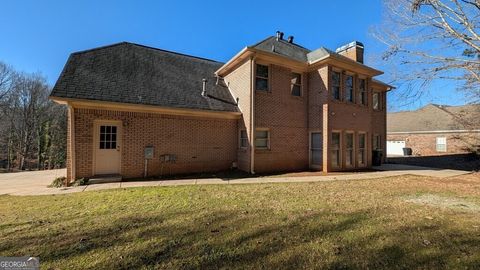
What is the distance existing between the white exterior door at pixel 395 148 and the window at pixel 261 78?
948 inches

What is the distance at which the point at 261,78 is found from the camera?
1169 cm

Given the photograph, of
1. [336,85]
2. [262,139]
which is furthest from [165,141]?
[336,85]

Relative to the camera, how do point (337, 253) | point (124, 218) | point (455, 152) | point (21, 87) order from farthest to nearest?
point (21, 87)
point (455, 152)
point (124, 218)
point (337, 253)

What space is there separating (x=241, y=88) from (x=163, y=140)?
15.1 ft

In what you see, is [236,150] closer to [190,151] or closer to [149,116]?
[190,151]

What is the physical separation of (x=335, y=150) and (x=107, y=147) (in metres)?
10.6

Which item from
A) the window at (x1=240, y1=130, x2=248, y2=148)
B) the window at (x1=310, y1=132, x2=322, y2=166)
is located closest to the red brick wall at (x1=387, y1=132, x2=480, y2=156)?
the window at (x1=310, y1=132, x2=322, y2=166)

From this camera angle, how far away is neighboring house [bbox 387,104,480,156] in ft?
78.3

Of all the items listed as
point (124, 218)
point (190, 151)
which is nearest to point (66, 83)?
point (190, 151)

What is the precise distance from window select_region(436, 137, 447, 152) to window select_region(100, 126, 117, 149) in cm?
3102

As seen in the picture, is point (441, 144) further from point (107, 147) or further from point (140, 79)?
point (107, 147)

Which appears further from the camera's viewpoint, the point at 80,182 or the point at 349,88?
the point at 349,88

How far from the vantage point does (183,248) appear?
343 centimetres

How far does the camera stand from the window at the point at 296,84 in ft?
41.8
